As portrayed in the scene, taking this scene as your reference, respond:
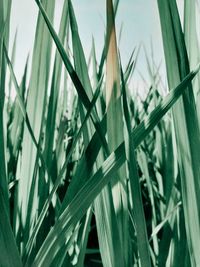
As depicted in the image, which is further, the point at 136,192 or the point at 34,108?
the point at 34,108

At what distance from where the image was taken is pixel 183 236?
0.37 metres

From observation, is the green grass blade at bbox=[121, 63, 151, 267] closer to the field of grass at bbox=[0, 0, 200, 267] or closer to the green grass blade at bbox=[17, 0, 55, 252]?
the field of grass at bbox=[0, 0, 200, 267]

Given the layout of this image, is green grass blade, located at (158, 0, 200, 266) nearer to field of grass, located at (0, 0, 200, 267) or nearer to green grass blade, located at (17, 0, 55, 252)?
field of grass, located at (0, 0, 200, 267)

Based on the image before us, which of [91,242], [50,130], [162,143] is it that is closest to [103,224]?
[50,130]

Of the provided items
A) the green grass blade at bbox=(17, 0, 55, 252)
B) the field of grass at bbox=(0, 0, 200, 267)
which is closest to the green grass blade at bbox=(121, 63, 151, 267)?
the field of grass at bbox=(0, 0, 200, 267)

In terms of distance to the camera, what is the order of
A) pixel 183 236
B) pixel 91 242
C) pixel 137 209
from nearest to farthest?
pixel 137 209 < pixel 183 236 < pixel 91 242

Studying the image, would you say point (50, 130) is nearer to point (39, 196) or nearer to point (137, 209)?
point (39, 196)

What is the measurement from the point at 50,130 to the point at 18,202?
72mm

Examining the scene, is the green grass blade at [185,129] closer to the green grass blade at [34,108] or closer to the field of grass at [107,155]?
the field of grass at [107,155]

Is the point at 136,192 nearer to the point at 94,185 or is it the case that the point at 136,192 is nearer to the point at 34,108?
the point at 94,185

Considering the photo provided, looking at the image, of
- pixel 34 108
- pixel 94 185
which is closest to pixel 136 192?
pixel 94 185

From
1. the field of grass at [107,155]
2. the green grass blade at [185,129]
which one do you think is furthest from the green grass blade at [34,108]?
the green grass blade at [185,129]

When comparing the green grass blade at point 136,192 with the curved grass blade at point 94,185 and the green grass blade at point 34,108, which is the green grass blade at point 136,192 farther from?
the green grass blade at point 34,108

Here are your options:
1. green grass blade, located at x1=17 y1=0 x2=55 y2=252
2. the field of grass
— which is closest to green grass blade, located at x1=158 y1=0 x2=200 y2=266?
the field of grass
